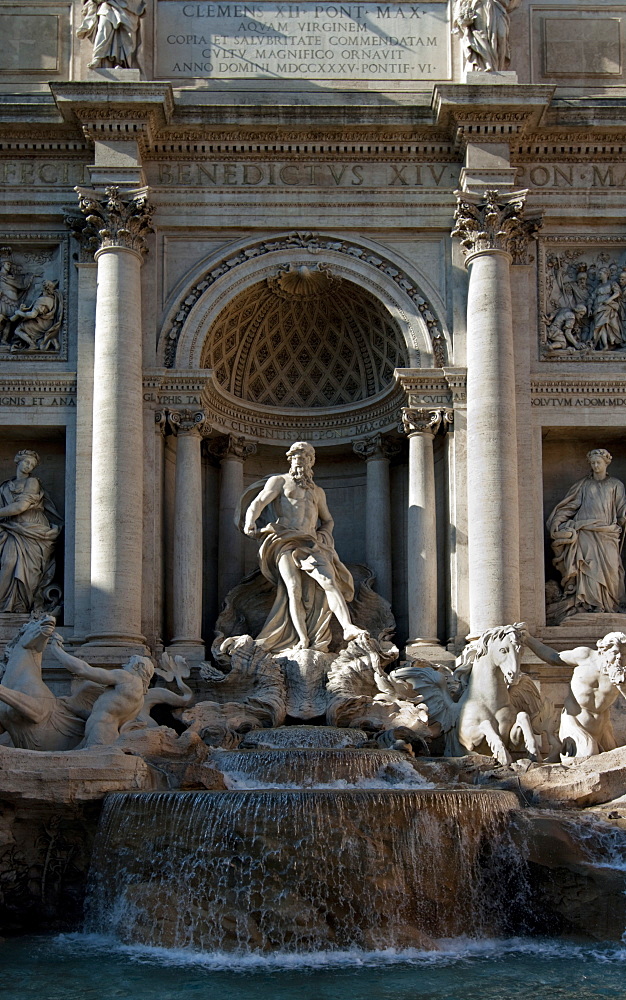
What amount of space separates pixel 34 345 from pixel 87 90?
3.94 meters

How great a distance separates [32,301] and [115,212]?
2.05 metres

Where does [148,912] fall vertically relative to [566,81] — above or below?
below

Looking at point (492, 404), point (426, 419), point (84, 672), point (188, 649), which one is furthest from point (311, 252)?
point (84, 672)

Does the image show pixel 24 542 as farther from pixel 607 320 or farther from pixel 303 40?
pixel 607 320

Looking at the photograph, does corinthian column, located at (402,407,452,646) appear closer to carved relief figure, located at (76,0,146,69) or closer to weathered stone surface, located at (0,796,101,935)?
carved relief figure, located at (76,0,146,69)

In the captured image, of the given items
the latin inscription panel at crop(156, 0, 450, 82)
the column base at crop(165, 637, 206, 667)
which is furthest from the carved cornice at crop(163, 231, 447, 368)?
the column base at crop(165, 637, 206, 667)

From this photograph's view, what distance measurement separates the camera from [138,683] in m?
17.4

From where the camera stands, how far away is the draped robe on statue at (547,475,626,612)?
20859mm

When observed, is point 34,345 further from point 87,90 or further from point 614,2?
point 614,2

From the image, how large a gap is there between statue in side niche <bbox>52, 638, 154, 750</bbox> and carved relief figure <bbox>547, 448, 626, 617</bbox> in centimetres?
710

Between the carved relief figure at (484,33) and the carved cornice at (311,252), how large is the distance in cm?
339

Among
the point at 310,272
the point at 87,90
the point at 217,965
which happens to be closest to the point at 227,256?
the point at 310,272

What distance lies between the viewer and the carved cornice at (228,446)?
22.6 metres

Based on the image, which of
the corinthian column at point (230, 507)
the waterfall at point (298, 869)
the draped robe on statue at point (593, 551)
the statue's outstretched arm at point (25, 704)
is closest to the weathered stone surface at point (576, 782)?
the waterfall at point (298, 869)
